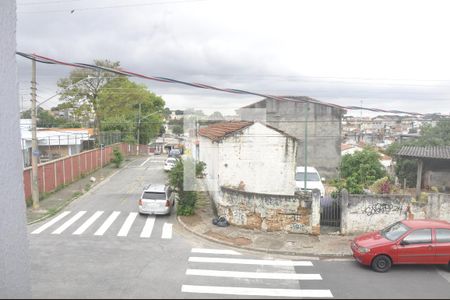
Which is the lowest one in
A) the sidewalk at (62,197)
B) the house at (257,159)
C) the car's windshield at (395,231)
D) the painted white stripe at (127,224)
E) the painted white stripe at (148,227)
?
the painted white stripe at (148,227)

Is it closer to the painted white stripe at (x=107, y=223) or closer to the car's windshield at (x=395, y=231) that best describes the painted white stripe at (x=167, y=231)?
the painted white stripe at (x=107, y=223)

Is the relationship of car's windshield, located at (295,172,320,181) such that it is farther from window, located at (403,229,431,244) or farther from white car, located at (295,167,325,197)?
window, located at (403,229,431,244)

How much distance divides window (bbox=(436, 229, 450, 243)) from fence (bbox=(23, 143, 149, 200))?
18652 mm

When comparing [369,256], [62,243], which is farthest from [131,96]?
[369,256]

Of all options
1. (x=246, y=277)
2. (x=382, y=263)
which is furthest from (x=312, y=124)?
(x=246, y=277)

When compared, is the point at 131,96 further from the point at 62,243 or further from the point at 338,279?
the point at 338,279

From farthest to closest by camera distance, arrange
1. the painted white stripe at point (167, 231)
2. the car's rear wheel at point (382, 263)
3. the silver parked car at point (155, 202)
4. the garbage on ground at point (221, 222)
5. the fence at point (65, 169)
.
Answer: the fence at point (65, 169), the silver parked car at point (155, 202), the garbage on ground at point (221, 222), the painted white stripe at point (167, 231), the car's rear wheel at point (382, 263)

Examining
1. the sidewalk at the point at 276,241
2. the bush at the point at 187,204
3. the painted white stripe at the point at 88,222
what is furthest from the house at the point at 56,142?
the sidewalk at the point at 276,241

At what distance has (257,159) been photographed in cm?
1795

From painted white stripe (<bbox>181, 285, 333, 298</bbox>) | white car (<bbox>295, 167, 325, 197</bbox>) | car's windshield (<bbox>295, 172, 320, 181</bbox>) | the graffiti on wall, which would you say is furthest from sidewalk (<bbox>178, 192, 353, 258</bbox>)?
car's windshield (<bbox>295, 172, 320, 181</bbox>)

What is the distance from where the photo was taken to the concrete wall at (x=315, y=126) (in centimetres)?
3058

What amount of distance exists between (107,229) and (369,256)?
10121 millimetres

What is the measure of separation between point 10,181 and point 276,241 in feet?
41.3

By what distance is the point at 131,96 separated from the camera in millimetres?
56125
